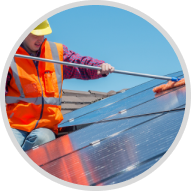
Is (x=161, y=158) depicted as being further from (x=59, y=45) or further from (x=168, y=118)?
(x=59, y=45)

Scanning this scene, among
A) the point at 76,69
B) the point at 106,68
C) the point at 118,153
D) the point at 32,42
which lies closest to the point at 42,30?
the point at 32,42

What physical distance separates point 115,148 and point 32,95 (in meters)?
1.23

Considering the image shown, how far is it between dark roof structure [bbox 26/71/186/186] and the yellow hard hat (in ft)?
3.75

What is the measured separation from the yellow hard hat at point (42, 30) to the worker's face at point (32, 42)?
3.4 inches

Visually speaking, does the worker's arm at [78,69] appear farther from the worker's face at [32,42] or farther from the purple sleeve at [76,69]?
the worker's face at [32,42]

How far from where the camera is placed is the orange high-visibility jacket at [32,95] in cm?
304

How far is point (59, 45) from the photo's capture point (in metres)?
3.44

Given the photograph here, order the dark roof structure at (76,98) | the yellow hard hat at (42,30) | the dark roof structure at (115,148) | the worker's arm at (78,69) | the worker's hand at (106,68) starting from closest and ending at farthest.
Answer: the dark roof structure at (115,148) → the worker's hand at (106,68) → the yellow hard hat at (42,30) → the worker's arm at (78,69) → the dark roof structure at (76,98)

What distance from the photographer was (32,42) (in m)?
3.14

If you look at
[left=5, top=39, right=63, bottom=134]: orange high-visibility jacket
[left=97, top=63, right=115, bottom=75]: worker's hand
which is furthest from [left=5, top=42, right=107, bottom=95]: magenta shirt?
[left=97, top=63, right=115, bottom=75]: worker's hand

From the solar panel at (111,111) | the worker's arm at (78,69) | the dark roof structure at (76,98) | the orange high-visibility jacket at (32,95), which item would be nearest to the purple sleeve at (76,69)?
the worker's arm at (78,69)

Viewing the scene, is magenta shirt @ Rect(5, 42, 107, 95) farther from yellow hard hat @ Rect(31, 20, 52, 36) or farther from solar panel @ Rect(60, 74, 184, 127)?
solar panel @ Rect(60, 74, 184, 127)

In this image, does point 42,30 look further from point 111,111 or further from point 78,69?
point 111,111

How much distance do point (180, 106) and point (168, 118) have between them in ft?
0.77
